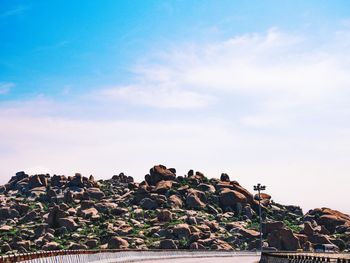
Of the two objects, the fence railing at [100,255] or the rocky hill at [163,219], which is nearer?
the fence railing at [100,255]

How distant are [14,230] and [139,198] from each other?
38.9m

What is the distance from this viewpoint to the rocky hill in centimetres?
11712

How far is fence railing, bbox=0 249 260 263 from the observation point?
74.4 ft

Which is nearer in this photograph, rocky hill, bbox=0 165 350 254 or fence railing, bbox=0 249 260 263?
fence railing, bbox=0 249 260 263

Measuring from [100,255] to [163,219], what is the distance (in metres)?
94.9

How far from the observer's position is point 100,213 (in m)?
149

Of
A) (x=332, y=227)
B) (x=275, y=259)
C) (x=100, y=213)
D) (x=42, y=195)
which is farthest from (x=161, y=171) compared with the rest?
(x=275, y=259)

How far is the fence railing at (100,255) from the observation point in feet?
74.4

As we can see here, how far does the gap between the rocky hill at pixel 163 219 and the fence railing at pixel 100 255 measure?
33047 millimetres

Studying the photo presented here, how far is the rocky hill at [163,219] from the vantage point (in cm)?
11712

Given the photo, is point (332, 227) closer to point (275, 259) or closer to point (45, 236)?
point (45, 236)

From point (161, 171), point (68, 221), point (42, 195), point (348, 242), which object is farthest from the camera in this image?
point (42, 195)

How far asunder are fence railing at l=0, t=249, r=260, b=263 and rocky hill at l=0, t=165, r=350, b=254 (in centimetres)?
3305

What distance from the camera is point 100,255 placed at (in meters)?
41.4
